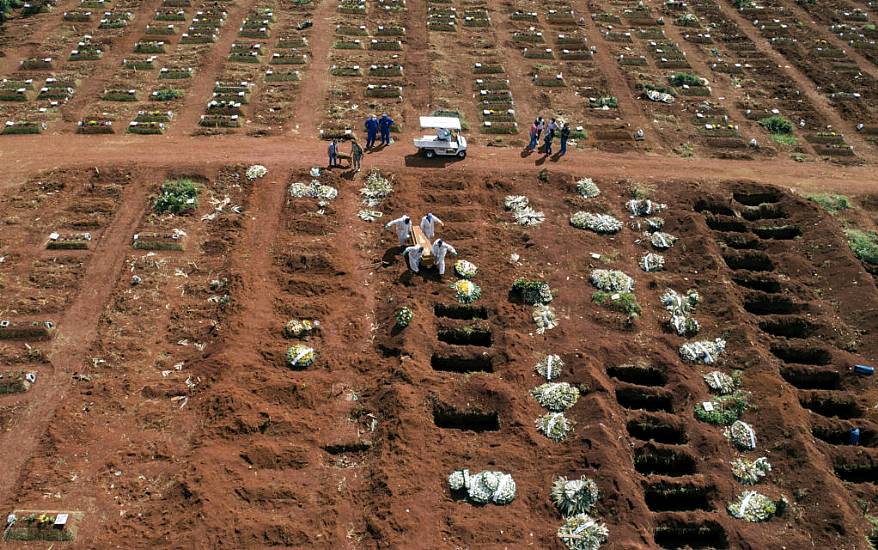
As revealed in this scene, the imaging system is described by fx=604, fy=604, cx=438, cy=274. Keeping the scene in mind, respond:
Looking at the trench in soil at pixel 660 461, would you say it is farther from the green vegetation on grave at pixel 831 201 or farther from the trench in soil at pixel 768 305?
the green vegetation on grave at pixel 831 201

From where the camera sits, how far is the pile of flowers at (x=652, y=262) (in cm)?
2694

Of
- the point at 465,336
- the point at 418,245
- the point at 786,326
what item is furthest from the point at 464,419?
the point at 786,326

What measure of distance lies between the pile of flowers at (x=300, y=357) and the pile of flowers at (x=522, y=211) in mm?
11999

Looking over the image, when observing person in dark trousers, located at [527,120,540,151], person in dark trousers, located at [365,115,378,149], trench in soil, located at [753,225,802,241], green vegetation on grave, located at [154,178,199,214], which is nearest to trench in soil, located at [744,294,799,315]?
trench in soil, located at [753,225,802,241]

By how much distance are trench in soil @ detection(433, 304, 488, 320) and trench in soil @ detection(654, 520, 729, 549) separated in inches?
398

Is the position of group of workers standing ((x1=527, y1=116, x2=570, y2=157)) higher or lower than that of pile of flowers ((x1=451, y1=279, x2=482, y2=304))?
higher

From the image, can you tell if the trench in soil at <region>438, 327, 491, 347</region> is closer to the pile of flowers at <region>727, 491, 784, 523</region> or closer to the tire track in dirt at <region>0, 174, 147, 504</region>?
the pile of flowers at <region>727, 491, 784, 523</region>

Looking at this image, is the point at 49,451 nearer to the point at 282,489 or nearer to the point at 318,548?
the point at 282,489

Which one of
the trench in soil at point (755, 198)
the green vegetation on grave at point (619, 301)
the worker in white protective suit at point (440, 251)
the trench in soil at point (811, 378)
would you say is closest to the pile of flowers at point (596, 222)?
the green vegetation on grave at point (619, 301)

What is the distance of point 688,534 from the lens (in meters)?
18.5

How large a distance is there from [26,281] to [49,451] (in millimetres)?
9114

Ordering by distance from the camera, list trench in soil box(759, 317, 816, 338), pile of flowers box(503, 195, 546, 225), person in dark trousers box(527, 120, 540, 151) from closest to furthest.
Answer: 1. trench in soil box(759, 317, 816, 338)
2. pile of flowers box(503, 195, 546, 225)
3. person in dark trousers box(527, 120, 540, 151)

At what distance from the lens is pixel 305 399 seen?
2127cm

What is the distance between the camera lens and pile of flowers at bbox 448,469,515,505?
1866 cm
